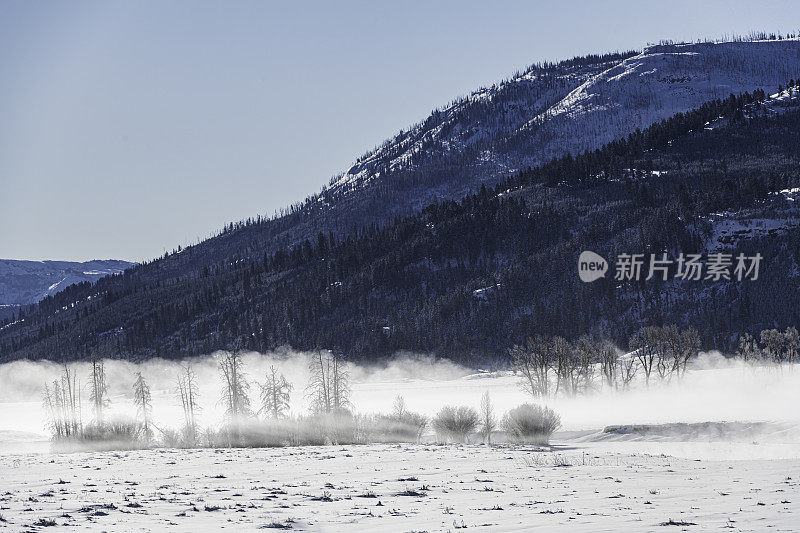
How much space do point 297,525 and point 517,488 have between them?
559 inches

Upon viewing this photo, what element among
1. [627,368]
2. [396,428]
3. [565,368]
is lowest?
[396,428]

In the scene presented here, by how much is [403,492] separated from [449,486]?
140 inches

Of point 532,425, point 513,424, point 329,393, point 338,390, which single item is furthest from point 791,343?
point 532,425

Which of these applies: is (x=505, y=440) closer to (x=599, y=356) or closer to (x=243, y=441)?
(x=243, y=441)

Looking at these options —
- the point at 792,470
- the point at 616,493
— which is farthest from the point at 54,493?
the point at 792,470

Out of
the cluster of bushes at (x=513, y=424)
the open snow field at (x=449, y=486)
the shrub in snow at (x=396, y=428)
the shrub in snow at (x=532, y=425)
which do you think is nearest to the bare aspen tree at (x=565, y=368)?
the open snow field at (x=449, y=486)

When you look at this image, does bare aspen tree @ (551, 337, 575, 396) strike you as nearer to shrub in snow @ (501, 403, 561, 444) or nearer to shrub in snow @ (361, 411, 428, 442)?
shrub in snow @ (361, 411, 428, 442)

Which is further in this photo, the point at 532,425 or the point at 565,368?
the point at 565,368

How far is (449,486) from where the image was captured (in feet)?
137

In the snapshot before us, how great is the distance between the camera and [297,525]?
98.9 feet

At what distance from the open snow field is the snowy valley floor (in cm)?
8

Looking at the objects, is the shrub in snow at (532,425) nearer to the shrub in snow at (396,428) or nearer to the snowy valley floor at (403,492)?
the shrub in snow at (396,428)

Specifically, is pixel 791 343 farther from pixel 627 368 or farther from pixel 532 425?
pixel 532 425

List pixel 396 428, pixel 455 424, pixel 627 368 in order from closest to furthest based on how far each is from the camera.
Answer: pixel 455 424 < pixel 396 428 < pixel 627 368
